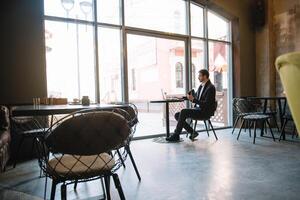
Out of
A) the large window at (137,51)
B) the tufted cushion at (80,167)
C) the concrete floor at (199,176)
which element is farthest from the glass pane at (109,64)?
the tufted cushion at (80,167)

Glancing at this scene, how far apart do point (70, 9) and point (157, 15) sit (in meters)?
1.83

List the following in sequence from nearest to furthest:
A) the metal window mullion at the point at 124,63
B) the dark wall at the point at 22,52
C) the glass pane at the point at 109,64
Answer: the dark wall at the point at 22,52 → the glass pane at the point at 109,64 → the metal window mullion at the point at 124,63

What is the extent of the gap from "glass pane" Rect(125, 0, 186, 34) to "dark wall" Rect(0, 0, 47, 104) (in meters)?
1.72

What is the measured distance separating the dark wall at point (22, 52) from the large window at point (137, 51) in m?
0.28

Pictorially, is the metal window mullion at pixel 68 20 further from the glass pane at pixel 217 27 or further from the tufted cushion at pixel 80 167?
the tufted cushion at pixel 80 167

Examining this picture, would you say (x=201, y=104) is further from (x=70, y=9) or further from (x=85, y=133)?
(x=85, y=133)

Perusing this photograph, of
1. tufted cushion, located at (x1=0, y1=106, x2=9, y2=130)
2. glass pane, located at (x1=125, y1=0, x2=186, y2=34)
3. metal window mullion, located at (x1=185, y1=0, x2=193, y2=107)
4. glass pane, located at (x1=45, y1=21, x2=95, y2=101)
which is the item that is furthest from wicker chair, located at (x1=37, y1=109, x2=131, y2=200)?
metal window mullion, located at (x1=185, y1=0, x2=193, y2=107)

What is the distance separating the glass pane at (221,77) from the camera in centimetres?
658

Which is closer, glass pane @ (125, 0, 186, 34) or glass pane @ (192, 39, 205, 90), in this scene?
glass pane @ (125, 0, 186, 34)

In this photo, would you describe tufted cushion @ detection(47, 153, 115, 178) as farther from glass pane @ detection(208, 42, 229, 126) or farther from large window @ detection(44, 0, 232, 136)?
glass pane @ detection(208, 42, 229, 126)

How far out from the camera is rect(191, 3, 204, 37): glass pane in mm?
6082

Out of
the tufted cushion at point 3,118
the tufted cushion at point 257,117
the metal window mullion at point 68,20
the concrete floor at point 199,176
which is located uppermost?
the metal window mullion at point 68,20

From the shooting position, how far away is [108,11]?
16.2ft

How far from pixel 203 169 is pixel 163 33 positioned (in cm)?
333
